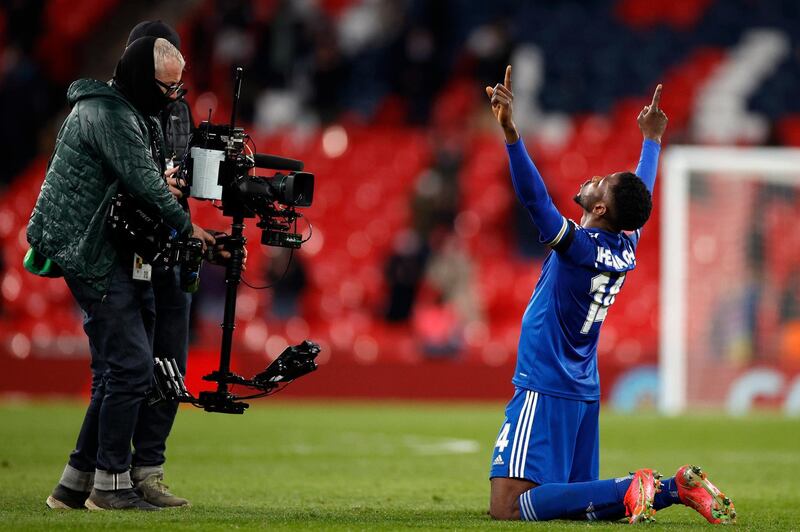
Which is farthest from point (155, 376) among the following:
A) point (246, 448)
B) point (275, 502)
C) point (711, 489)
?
point (246, 448)

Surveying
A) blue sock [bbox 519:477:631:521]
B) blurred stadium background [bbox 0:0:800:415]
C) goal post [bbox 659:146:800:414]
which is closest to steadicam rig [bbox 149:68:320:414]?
blue sock [bbox 519:477:631:521]

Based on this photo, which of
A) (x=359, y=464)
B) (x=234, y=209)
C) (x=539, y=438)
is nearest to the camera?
(x=539, y=438)

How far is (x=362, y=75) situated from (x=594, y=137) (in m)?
3.55

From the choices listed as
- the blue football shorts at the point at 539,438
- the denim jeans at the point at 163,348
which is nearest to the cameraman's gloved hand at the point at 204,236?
the denim jeans at the point at 163,348

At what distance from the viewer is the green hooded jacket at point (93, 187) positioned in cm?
521

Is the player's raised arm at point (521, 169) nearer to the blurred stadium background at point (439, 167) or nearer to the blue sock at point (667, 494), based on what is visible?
the blue sock at point (667, 494)

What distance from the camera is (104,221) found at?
529cm

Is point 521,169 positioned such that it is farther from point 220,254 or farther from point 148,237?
point 148,237

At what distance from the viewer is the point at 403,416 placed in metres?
13.3

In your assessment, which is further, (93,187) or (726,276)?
(726,276)

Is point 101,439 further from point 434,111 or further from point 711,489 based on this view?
point 434,111

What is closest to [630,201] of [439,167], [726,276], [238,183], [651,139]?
[651,139]

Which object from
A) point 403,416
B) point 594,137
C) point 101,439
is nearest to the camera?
point 101,439

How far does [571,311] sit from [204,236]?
5.30 feet
